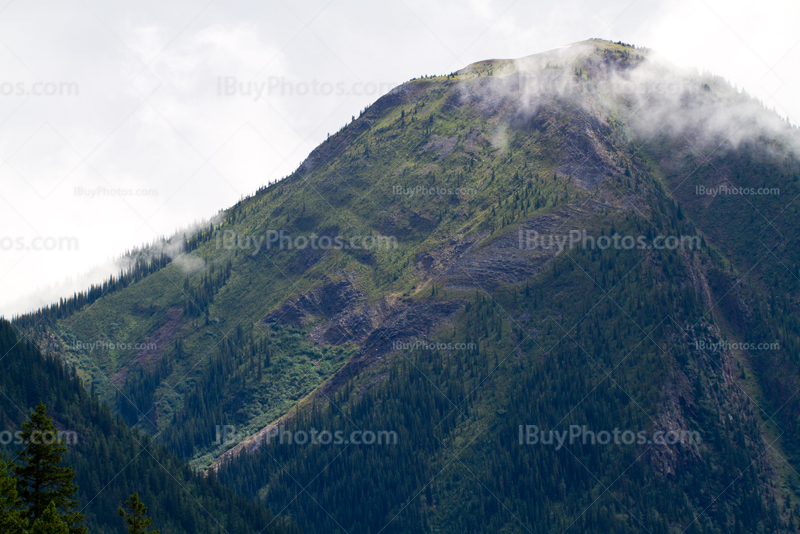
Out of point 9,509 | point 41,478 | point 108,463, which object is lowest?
point 108,463

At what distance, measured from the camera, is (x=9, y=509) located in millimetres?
55000

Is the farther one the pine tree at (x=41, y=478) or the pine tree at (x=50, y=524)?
the pine tree at (x=41, y=478)

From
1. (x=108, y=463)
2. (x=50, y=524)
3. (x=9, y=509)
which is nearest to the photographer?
(x=50, y=524)

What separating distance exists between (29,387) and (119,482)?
28.1 m

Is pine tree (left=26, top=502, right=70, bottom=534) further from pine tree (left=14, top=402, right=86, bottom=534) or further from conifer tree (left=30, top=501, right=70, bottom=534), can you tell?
pine tree (left=14, top=402, right=86, bottom=534)

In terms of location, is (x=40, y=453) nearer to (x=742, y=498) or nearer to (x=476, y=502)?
(x=476, y=502)

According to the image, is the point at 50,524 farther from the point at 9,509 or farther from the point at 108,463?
the point at 108,463

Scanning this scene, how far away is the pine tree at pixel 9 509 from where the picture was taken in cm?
5197

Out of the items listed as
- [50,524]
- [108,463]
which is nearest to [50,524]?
[50,524]

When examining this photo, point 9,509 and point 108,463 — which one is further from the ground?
point 9,509

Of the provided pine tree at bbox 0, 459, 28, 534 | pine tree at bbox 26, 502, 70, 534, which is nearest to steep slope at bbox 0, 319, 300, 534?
pine tree at bbox 0, 459, 28, 534

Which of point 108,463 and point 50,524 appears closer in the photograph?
point 50,524

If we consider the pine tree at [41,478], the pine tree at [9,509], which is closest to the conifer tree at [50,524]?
the pine tree at [9,509]

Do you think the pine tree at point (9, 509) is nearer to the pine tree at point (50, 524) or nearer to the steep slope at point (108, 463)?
the pine tree at point (50, 524)
